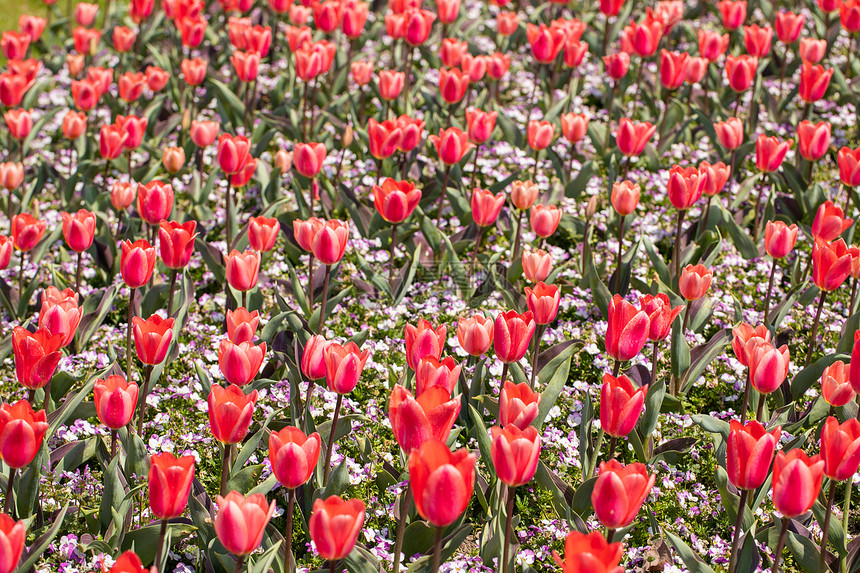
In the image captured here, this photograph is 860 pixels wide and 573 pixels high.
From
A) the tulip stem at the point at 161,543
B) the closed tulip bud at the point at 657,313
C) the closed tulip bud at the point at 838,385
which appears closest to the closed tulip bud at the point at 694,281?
the closed tulip bud at the point at 657,313

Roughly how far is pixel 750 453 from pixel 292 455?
131 cm

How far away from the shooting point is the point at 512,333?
3195 mm

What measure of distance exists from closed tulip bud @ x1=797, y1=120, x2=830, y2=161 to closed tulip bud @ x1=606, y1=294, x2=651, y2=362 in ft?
7.52

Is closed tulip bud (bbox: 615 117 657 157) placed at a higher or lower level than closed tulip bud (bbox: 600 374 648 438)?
higher

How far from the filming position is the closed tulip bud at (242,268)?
371 centimetres

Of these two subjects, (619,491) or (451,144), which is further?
(451,144)

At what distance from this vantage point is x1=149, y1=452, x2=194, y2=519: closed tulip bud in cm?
244

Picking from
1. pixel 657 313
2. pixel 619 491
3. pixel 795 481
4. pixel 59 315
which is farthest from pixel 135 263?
pixel 795 481

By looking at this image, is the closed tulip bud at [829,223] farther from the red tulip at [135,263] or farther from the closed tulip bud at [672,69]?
the red tulip at [135,263]

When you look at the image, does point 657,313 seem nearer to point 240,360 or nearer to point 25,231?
point 240,360

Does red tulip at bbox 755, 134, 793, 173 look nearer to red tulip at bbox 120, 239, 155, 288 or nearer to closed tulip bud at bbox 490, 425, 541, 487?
closed tulip bud at bbox 490, 425, 541, 487

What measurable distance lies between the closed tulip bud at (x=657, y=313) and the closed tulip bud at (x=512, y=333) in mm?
457

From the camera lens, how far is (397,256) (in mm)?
5094

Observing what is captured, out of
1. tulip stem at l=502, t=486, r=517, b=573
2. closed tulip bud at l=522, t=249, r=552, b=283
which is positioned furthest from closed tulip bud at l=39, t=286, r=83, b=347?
closed tulip bud at l=522, t=249, r=552, b=283
